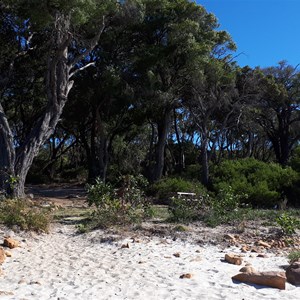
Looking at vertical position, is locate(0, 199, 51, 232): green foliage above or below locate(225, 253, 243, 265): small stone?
above

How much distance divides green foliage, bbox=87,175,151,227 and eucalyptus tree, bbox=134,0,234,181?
935cm

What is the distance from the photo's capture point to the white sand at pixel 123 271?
5.29m

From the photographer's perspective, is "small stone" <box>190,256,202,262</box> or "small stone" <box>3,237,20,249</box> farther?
"small stone" <box>3,237,20,249</box>

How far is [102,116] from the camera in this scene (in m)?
24.0

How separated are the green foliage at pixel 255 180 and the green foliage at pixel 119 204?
569 cm

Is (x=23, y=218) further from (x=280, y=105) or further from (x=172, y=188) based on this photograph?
(x=280, y=105)

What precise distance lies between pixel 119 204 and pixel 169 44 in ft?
39.5

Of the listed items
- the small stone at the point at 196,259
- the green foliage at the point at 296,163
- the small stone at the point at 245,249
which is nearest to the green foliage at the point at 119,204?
the small stone at the point at 245,249

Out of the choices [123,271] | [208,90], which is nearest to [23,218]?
[123,271]

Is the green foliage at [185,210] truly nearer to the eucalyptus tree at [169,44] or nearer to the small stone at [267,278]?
the small stone at [267,278]

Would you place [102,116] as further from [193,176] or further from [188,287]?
[188,287]

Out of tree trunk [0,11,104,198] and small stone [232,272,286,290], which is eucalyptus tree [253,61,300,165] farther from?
small stone [232,272,286,290]

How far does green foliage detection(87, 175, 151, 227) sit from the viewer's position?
10.2m

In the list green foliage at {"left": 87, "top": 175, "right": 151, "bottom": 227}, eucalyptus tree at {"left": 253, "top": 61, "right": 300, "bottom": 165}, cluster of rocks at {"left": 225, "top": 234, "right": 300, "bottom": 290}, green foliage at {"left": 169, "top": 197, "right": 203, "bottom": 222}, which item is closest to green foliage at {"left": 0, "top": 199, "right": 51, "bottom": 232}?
green foliage at {"left": 87, "top": 175, "right": 151, "bottom": 227}
